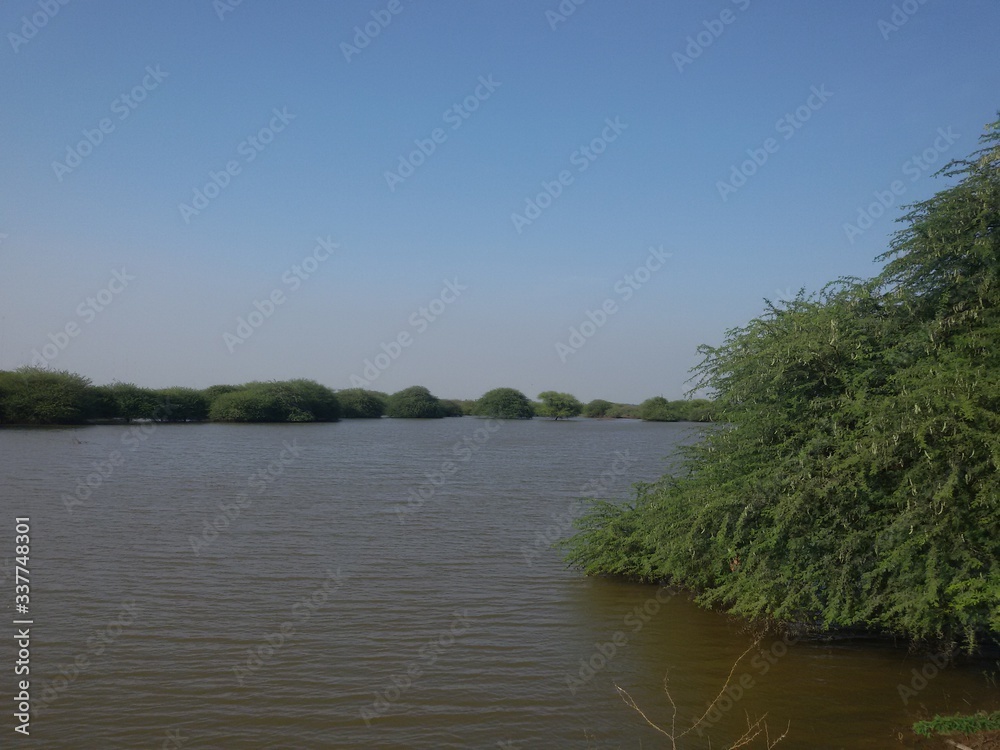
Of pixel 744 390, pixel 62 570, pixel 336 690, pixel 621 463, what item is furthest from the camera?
pixel 621 463

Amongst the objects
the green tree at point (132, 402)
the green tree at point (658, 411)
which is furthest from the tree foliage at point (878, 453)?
the green tree at point (658, 411)

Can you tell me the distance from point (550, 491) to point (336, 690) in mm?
16544

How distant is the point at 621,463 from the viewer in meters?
34.6

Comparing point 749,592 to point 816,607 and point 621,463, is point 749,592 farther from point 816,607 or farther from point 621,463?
point 621,463

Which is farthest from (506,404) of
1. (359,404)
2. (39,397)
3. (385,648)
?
(385,648)

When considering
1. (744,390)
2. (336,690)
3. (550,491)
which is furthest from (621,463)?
(336,690)

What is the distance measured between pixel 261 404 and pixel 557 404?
164 ft

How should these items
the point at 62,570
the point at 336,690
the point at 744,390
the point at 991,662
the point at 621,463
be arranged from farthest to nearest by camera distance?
the point at 621,463
the point at 62,570
the point at 744,390
the point at 991,662
the point at 336,690

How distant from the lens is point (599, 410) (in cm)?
12450

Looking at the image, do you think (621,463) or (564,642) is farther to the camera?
(621,463)

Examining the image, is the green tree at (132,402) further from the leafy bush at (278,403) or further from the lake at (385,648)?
the lake at (385,648)

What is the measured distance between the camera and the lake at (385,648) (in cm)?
738

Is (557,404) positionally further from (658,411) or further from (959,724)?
(959,724)

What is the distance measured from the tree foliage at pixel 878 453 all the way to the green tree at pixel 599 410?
114m
